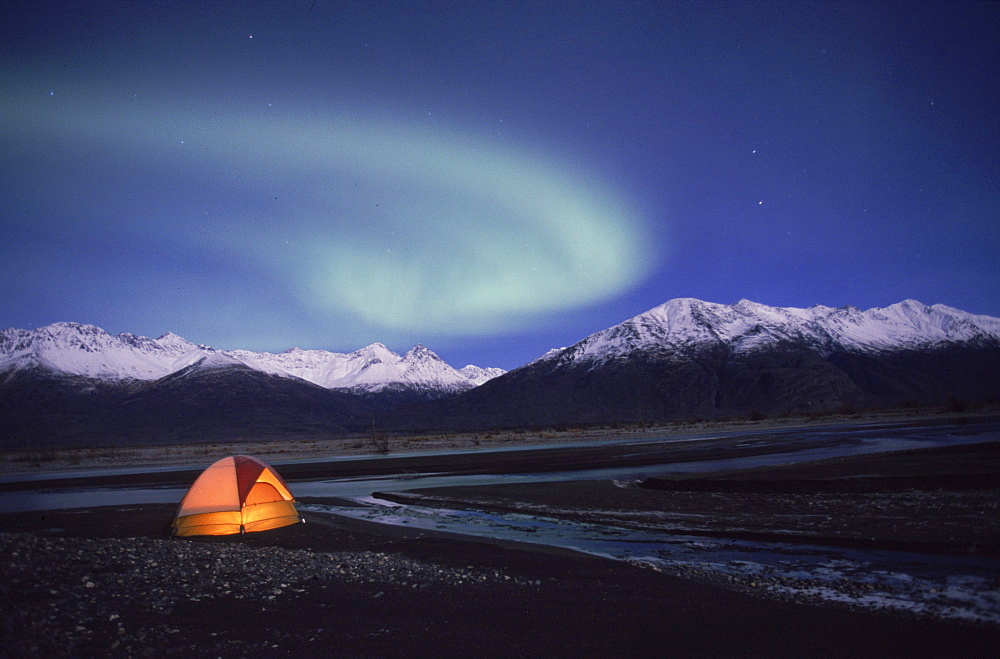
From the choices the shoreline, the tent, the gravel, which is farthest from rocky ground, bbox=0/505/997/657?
the shoreline

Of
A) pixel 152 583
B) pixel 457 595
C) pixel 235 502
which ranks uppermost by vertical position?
pixel 235 502

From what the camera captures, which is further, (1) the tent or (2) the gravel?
(1) the tent

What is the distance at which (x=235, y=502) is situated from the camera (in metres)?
17.7

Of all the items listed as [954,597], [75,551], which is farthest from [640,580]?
[75,551]

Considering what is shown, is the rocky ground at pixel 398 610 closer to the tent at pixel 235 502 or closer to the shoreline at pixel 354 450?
the tent at pixel 235 502

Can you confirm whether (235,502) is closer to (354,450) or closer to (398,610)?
(398,610)

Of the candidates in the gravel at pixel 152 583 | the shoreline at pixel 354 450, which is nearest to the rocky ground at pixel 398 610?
the gravel at pixel 152 583

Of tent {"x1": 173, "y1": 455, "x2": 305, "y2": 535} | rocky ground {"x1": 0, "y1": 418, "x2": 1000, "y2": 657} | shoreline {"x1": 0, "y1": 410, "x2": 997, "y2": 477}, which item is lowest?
shoreline {"x1": 0, "y1": 410, "x2": 997, "y2": 477}

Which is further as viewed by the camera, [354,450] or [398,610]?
[354,450]

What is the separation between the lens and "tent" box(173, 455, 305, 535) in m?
17.3

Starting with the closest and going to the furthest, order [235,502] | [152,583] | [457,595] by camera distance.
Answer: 1. [457,595]
2. [152,583]
3. [235,502]

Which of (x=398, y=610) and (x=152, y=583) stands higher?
(x=152, y=583)

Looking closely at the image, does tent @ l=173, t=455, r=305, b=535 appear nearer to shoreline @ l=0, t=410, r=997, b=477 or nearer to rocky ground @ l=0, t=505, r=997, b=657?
rocky ground @ l=0, t=505, r=997, b=657

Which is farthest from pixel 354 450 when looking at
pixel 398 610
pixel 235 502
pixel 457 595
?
pixel 398 610
